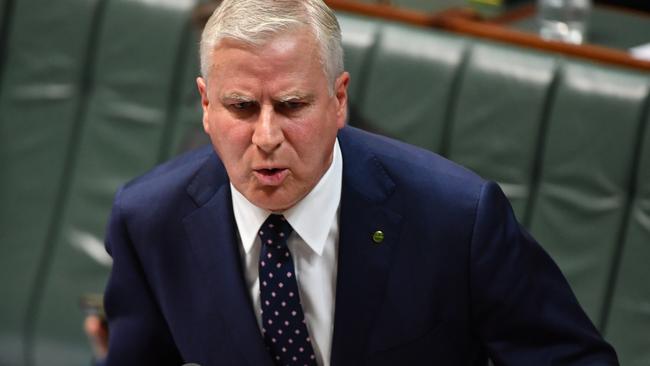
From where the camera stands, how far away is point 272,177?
60.4 inches

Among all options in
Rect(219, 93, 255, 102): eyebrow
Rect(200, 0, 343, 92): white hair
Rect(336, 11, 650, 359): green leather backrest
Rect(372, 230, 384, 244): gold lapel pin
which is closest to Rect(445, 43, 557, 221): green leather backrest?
Rect(336, 11, 650, 359): green leather backrest

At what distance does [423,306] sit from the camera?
1.69 meters

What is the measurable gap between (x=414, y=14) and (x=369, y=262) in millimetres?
1495

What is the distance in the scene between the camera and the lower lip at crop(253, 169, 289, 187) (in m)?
1.53

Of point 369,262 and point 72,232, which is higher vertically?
point 369,262

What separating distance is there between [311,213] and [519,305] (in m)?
0.31

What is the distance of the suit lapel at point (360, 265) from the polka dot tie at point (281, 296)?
49 mm

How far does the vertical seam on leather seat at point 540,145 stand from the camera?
2.86 metres

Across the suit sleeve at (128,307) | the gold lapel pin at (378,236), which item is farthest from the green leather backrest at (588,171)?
the suit sleeve at (128,307)

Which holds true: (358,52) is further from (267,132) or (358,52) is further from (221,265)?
(267,132)

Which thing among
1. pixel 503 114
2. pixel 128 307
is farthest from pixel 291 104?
pixel 503 114

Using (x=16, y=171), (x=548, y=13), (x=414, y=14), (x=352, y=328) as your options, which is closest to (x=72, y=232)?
(x=16, y=171)

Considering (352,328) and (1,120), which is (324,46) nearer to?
(352,328)

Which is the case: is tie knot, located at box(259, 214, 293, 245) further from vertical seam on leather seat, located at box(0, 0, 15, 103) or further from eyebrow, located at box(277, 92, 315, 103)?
vertical seam on leather seat, located at box(0, 0, 15, 103)
